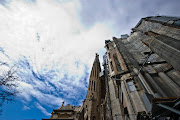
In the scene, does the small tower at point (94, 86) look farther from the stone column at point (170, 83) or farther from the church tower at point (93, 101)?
the stone column at point (170, 83)

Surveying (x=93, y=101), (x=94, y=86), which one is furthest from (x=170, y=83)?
(x=94, y=86)

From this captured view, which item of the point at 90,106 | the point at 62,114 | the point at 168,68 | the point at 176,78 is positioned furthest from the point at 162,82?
the point at 62,114

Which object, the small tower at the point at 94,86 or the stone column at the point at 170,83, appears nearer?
the stone column at the point at 170,83

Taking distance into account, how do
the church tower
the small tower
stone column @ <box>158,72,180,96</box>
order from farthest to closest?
the small tower → the church tower → stone column @ <box>158,72,180,96</box>

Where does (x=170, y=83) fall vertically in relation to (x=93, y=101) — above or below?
below

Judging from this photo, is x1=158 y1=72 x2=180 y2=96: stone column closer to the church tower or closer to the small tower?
the church tower

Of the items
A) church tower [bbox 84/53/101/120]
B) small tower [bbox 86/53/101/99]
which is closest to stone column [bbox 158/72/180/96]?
church tower [bbox 84/53/101/120]

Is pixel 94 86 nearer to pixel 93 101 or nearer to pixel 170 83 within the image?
pixel 93 101

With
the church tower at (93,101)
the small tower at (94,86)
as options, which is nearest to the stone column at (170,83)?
the church tower at (93,101)

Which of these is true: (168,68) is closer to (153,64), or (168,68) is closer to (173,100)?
(153,64)

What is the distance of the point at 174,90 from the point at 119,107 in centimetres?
640

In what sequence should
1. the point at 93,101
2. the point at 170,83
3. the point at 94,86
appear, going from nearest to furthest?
the point at 170,83, the point at 93,101, the point at 94,86

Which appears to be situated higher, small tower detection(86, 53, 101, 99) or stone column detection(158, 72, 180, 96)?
small tower detection(86, 53, 101, 99)

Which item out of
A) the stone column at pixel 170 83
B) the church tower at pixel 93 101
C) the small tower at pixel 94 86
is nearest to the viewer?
the stone column at pixel 170 83
